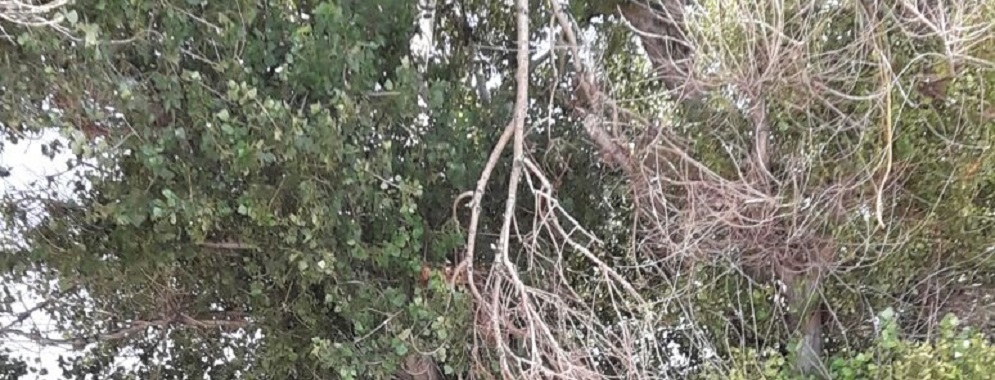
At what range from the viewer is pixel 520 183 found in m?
2.39

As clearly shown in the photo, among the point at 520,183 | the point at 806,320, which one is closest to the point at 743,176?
the point at 806,320

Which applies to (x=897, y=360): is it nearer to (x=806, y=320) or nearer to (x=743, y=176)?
(x=806, y=320)

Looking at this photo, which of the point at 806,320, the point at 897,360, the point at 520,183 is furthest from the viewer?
the point at 520,183

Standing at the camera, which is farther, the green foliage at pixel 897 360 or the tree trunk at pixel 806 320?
the tree trunk at pixel 806 320

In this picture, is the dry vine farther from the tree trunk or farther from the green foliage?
the green foliage

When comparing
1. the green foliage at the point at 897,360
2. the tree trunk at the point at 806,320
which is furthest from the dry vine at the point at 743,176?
the green foliage at the point at 897,360

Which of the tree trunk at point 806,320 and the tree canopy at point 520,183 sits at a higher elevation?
the tree canopy at point 520,183

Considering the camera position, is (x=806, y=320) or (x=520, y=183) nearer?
(x=806, y=320)

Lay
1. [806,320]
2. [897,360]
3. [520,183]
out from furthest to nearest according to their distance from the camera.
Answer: [520,183] → [806,320] → [897,360]

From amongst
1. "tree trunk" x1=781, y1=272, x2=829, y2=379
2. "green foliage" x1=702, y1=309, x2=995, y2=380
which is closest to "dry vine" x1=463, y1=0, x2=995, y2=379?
"tree trunk" x1=781, y1=272, x2=829, y2=379

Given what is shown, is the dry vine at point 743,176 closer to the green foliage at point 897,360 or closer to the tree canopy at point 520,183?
the tree canopy at point 520,183

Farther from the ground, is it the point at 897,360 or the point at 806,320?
the point at 806,320

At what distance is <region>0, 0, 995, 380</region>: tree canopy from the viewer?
5.94 ft

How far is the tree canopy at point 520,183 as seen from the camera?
5.94 ft
